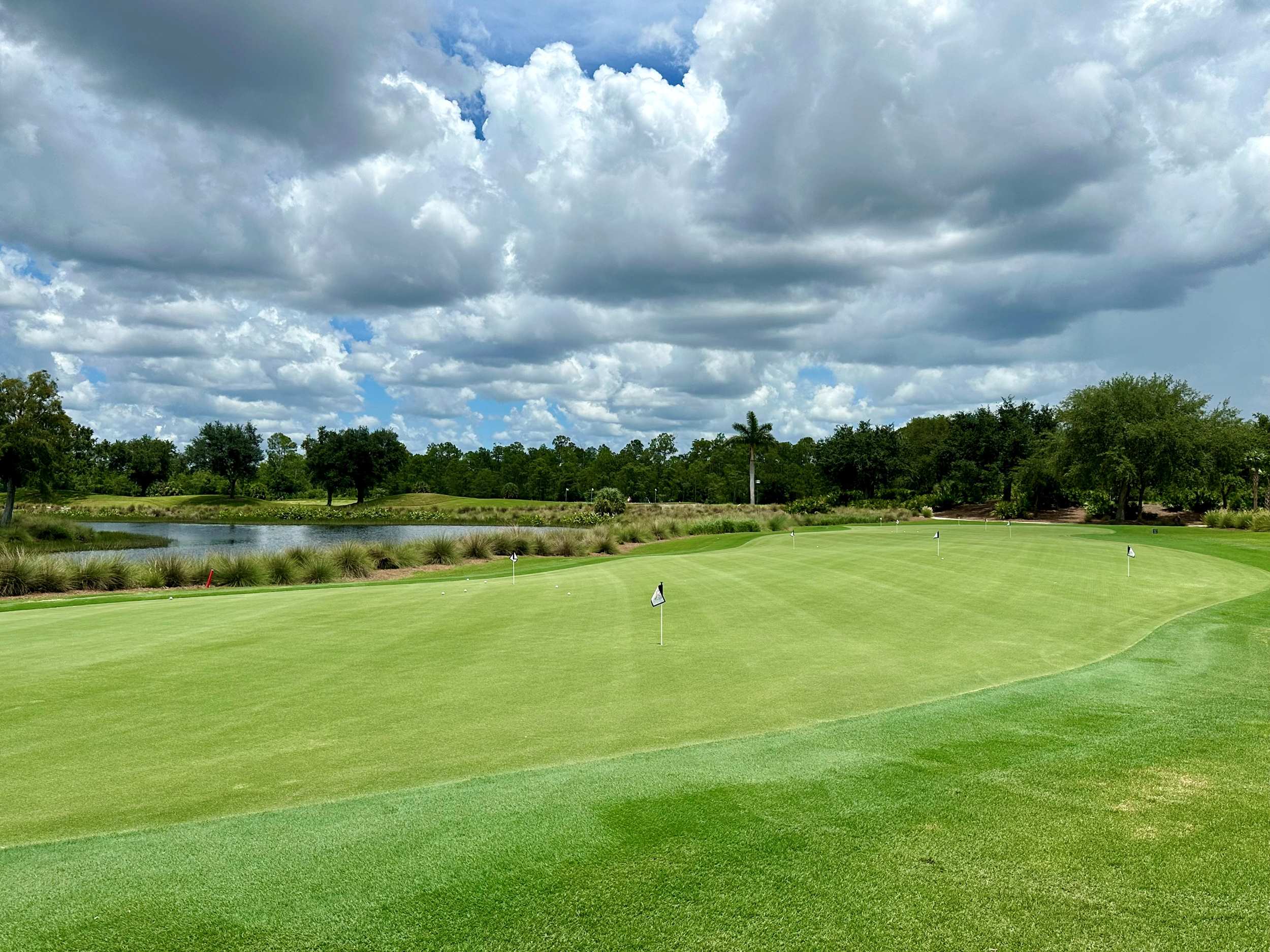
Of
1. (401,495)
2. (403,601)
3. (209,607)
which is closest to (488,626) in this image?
(403,601)

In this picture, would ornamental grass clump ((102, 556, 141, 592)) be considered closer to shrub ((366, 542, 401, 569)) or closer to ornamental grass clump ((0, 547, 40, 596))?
ornamental grass clump ((0, 547, 40, 596))

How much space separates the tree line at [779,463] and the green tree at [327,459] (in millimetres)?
209

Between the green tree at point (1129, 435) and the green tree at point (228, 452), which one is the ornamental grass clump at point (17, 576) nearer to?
the green tree at point (1129, 435)

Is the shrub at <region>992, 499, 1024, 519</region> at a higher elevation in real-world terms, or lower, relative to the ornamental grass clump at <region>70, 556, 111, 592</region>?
higher

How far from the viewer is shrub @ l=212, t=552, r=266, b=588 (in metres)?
26.2

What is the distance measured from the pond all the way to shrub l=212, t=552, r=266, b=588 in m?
15.0

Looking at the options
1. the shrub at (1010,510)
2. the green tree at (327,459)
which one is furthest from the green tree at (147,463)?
the shrub at (1010,510)

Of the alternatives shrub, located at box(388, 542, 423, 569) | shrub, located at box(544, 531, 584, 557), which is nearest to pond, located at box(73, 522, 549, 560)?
shrub, located at box(544, 531, 584, 557)

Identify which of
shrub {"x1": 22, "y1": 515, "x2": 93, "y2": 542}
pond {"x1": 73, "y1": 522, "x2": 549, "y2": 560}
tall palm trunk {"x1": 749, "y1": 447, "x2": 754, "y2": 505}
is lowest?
pond {"x1": 73, "y1": 522, "x2": 549, "y2": 560}

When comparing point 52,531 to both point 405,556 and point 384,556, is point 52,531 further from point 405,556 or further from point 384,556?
point 405,556

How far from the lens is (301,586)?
24.6 m

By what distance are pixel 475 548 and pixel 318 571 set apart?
844 centimetres

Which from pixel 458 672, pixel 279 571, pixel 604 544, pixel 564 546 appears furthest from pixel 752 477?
pixel 458 672

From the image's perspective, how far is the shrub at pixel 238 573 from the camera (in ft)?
86.0
